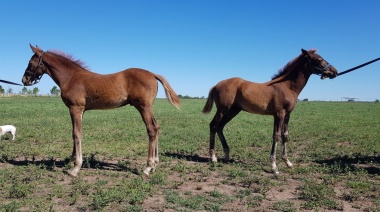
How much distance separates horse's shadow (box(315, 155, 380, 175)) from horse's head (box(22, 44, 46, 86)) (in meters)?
8.06

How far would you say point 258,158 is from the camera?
31.7ft

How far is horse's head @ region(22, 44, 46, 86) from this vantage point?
785cm

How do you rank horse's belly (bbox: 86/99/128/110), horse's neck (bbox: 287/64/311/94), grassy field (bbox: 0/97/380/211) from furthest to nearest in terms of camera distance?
1. horse's neck (bbox: 287/64/311/94)
2. horse's belly (bbox: 86/99/128/110)
3. grassy field (bbox: 0/97/380/211)

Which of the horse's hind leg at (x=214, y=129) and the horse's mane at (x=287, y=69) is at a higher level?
the horse's mane at (x=287, y=69)

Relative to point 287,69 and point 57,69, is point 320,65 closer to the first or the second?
point 287,69

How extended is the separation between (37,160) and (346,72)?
8.94 m

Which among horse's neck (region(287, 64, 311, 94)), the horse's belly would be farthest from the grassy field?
horse's neck (region(287, 64, 311, 94))

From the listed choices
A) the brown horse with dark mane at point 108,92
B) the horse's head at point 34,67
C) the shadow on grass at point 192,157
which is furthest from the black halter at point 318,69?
the horse's head at point 34,67

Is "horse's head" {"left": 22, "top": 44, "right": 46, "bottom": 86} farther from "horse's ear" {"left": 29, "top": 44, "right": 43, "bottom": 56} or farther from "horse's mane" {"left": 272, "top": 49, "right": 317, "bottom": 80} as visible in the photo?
"horse's mane" {"left": 272, "top": 49, "right": 317, "bottom": 80}

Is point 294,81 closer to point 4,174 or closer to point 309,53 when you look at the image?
point 309,53

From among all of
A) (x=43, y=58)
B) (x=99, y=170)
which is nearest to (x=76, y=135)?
(x=99, y=170)

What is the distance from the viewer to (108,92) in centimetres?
752

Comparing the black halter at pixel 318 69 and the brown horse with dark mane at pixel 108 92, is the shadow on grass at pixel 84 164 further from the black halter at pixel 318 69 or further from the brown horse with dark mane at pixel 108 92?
the black halter at pixel 318 69

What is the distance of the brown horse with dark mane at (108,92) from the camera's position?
24.5 feet
